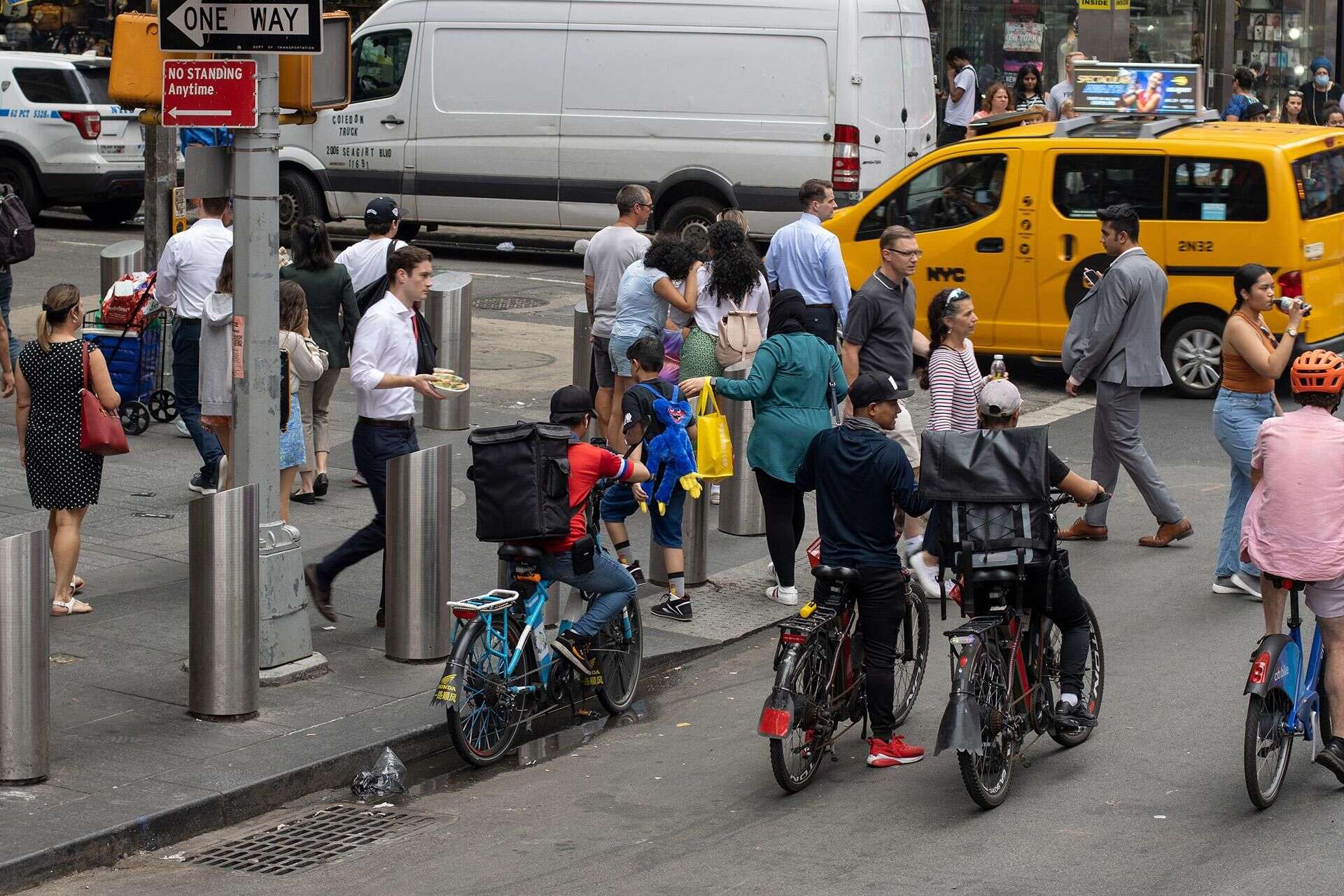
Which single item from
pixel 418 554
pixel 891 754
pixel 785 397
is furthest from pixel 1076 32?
pixel 891 754

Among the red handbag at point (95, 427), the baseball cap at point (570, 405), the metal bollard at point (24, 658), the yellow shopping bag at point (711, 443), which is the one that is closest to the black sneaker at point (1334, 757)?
the baseball cap at point (570, 405)

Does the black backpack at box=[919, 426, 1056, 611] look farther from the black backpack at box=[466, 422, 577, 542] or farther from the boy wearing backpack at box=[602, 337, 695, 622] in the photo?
the boy wearing backpack at box=[602, 337, 695, 622]

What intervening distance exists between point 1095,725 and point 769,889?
1964 millimetres

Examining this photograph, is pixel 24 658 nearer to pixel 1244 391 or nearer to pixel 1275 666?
pixel 1275 666

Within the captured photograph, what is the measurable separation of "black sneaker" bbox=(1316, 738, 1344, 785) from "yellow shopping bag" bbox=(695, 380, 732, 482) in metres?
3.41

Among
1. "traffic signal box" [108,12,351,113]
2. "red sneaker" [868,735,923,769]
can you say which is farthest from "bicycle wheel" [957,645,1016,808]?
"traffic signal box" [108,12,351,113]

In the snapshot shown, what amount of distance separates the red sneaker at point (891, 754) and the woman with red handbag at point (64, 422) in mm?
3745

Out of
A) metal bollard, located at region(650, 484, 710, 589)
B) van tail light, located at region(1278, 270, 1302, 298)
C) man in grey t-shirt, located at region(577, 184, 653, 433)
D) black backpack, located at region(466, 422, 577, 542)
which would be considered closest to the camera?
black backpack, located at region(466, 422, 577, 542)

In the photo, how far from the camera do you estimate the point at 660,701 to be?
8094 millimetres

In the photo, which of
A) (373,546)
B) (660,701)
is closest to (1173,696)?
(660,701)

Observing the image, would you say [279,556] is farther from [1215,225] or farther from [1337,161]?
[1337,161]

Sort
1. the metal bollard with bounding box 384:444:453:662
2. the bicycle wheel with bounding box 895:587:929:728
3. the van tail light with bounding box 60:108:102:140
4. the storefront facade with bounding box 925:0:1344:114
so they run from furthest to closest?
the storefront facade with bounding box 925:0:1344:114, the van tail light with bounding box 60:108:102:140, the metal bollard with bounding box 384:444:453:662, the bicycle wheel with bounding box 895:587:929:728

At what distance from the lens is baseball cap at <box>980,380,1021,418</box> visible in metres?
6.75

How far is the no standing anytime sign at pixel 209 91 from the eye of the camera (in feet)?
24.1
